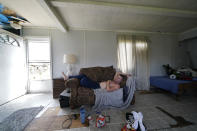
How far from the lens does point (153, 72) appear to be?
305 centimetres

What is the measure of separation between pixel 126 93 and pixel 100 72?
0.97 m

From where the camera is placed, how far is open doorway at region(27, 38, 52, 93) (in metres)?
2.53

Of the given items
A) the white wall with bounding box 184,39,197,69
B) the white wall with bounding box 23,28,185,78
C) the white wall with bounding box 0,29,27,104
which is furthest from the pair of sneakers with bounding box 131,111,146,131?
the white wall with bounding box 184,39,197,69

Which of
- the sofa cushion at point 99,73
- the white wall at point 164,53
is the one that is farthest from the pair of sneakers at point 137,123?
the white wall at point 164,53

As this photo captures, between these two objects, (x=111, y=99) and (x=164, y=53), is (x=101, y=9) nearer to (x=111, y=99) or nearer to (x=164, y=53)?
(x=111, y=99)

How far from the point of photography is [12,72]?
2.04m

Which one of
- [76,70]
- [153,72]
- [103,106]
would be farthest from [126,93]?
[153,72]

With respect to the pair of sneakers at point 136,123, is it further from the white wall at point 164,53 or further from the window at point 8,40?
the window at point 8,40

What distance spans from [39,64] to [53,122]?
2192 mm

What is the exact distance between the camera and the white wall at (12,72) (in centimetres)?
182

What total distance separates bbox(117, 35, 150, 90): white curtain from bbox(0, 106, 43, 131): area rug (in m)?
2.77

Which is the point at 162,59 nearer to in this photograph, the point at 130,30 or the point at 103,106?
the point at 130,30

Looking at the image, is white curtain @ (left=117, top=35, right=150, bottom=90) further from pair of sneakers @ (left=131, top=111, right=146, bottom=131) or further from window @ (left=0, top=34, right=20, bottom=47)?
window @ (left=0, top=34, right=20, bottom=47)

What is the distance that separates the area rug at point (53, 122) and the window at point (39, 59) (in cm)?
158
